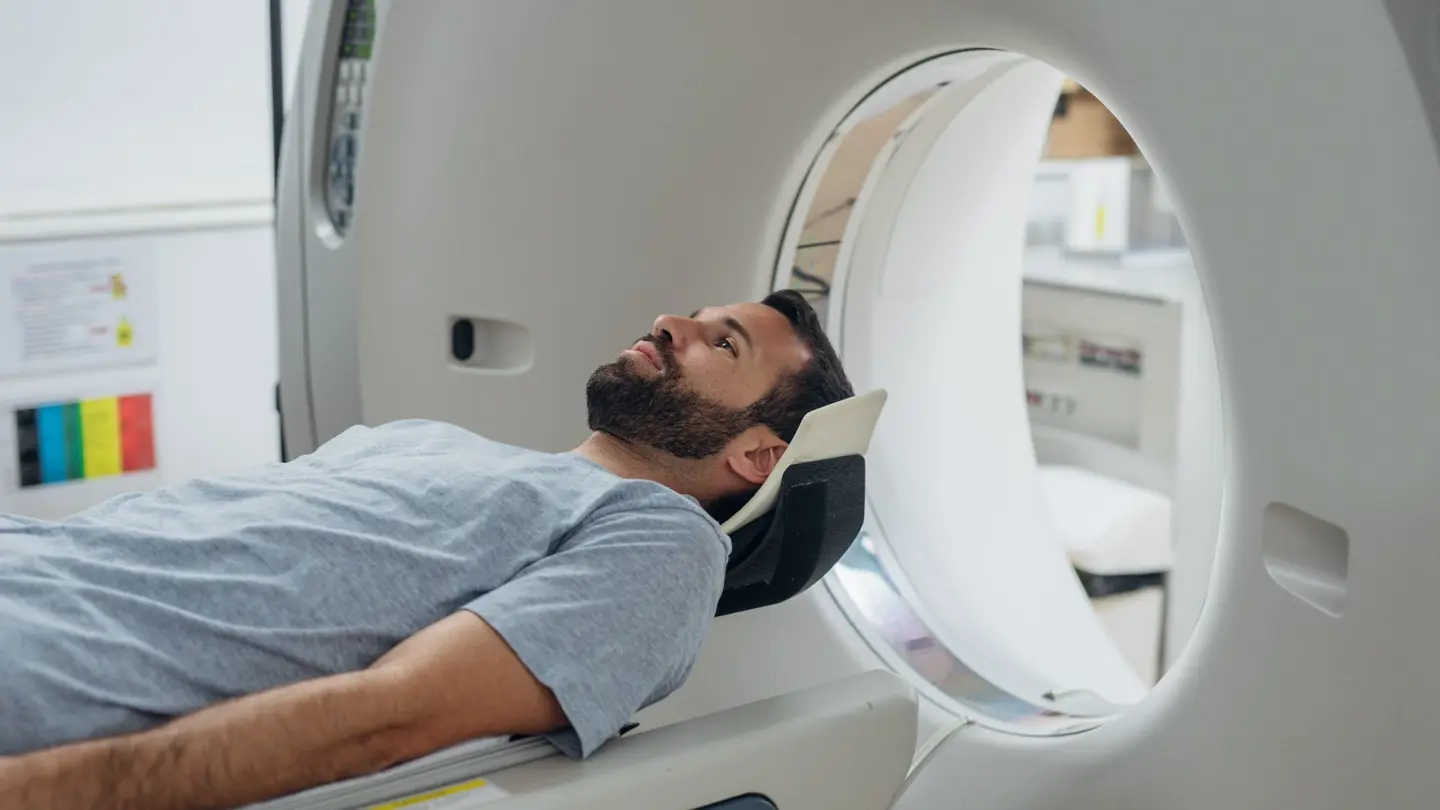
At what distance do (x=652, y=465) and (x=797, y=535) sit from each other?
21 cm

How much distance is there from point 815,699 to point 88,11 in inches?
97.3

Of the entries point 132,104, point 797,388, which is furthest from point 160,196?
point 797,388

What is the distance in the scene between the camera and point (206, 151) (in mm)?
3246

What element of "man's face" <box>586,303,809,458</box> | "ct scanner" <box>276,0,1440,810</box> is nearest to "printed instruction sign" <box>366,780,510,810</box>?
"ct scanner" <box>276,0,1440,810</box>

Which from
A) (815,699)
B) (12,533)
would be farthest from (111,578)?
(815,699)

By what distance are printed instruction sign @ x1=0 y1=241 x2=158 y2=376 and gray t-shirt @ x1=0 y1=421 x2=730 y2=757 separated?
172cm

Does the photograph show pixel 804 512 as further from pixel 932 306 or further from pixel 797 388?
pixel 932 306

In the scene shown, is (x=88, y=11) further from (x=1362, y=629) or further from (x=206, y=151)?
(x=1362, y=629)

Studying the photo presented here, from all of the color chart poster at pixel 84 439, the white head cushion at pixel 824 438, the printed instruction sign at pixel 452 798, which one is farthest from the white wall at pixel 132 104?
the printed instruction sign at pixel 452 798

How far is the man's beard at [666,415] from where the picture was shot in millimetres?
1602

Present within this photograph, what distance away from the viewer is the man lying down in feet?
3.70

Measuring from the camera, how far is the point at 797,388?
1.65 meters

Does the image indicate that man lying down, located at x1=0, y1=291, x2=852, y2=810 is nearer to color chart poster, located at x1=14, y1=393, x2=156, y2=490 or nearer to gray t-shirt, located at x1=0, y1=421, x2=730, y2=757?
gray t-shirt, located at x1=0, y1=421, x2=730, y2=757

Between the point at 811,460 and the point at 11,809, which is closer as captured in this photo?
the point at 11,809
